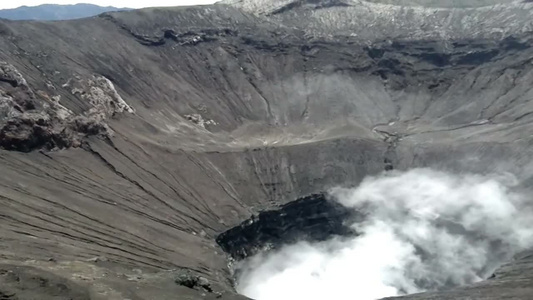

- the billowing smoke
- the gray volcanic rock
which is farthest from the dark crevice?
the gray volcanic rock

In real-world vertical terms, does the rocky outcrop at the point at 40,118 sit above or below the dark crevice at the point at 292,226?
above

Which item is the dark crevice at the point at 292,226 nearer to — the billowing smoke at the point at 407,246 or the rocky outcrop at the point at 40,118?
the billowing smoke at the point at 407,246

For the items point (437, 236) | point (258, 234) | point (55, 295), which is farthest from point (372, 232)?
point (55, 295)

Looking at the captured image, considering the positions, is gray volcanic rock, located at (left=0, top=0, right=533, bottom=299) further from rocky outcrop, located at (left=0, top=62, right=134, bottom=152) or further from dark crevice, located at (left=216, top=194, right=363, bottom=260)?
dark crevice, located at (left=216, top=194, right=363, bottom=260)

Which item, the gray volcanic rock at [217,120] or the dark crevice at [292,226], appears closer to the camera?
the gray volcanic rock at [217,120]

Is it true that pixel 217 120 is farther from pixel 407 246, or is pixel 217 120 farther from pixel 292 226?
pixel 407 246

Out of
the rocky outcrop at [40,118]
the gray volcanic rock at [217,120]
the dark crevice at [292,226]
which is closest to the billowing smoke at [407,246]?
the dark crevice at [292,226]

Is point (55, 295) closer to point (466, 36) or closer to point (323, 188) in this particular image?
point (323, 188)
